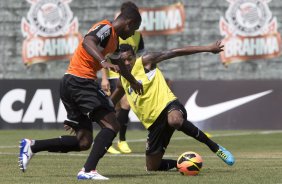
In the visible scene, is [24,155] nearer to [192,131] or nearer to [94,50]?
[94,50]

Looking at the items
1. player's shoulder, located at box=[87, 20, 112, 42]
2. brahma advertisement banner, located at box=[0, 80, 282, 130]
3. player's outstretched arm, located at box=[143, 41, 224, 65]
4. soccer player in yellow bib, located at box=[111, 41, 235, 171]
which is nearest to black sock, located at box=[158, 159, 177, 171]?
soccer player in yellow bib, located at box=[111, 41, 235, 171]

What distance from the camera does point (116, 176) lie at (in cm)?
1132

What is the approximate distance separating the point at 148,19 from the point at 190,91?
3040 mm

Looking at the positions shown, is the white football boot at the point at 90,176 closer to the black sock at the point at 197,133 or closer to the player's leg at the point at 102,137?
the player's leg at the point at 102,137

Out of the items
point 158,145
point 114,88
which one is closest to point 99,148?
point 158,145

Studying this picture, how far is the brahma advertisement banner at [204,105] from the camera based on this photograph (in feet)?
77.8

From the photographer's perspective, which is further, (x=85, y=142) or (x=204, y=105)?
(x=204, y=105)

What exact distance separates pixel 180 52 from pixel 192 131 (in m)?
1.20

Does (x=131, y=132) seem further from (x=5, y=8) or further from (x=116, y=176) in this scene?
(x=116, y=176)

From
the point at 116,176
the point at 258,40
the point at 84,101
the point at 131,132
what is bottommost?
the point at 131,132

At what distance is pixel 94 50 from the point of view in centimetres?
1051

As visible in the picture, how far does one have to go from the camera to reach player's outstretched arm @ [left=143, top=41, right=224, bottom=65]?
11.4 m

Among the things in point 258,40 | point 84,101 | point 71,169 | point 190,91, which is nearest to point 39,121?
point 190,91

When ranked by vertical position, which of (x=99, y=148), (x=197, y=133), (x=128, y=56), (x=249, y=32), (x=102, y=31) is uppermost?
(x=102, y=31)
